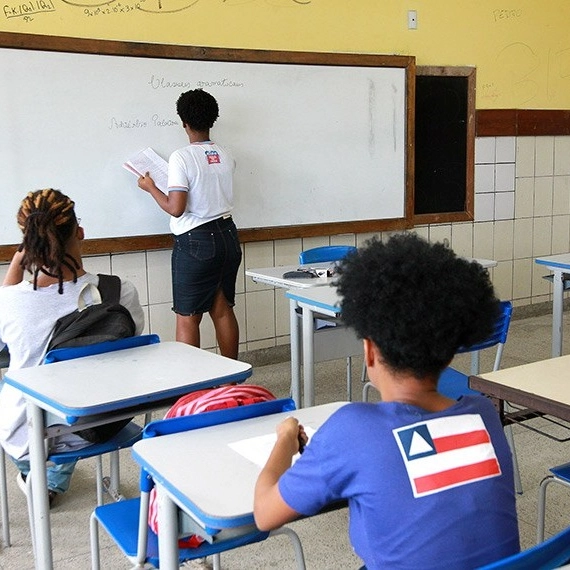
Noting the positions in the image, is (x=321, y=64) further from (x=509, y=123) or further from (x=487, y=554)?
(x=487, y=554)

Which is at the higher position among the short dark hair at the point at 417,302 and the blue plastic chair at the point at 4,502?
the short dark hair at the point at 417,302

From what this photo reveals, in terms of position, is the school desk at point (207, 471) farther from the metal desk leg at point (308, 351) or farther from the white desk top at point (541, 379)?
the metal desk leg at point (308, 351)

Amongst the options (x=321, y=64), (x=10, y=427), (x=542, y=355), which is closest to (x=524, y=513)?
(x=10, y=427)

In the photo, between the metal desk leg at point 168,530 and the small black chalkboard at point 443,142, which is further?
the small black chalkboard at point 443,142

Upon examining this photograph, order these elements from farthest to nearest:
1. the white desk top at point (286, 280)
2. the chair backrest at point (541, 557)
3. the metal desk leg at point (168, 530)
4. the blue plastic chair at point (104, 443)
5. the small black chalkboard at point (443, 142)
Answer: the small black chalkboard at point (443, 142) < the white desk top at point (286, 280) < the blue plastic chair at point (104, 443) < the metal desk leg at point (168, 530) < the chair backrest at point (541, 557)

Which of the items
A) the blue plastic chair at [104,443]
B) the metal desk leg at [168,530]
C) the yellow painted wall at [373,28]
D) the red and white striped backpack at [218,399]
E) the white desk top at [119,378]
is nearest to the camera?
the metal desk leg at [168,530]

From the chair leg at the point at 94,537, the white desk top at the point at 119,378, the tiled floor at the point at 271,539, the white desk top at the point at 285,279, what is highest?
the white desk top at the point at 285,279

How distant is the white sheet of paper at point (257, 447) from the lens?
5.12ft

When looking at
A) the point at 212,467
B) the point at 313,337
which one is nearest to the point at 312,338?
the point at 313,337

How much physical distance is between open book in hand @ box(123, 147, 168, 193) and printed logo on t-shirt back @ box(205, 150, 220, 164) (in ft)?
1.21

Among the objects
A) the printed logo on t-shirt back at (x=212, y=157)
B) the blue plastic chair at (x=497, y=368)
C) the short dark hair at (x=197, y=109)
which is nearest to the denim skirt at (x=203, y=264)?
the printed logo on t-shirt back at (x=212, y=157)

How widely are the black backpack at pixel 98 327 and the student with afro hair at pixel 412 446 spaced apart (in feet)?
4.06

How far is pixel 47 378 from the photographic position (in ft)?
7.02

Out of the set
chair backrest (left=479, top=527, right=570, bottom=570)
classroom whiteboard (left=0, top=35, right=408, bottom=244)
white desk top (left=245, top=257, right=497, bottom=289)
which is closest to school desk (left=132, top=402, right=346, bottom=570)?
chair backrest (left=479, top=527, right=570, bottom=570)
